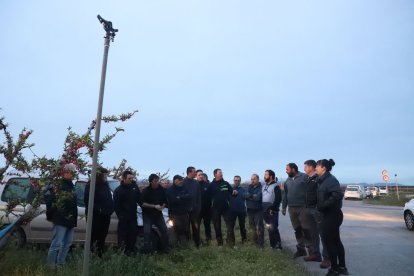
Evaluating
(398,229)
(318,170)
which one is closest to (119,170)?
(318,170)

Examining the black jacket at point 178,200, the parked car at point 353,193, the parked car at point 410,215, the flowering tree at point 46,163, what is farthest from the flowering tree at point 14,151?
the parked car at point 353,193

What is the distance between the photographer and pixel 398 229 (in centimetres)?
1336

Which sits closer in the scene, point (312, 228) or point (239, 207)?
point (312, 228)

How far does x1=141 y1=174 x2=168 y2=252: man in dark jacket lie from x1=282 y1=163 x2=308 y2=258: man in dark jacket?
8.64 ft

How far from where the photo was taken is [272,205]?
9070 millimetres

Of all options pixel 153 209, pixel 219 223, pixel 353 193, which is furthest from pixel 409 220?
pixel 353 193

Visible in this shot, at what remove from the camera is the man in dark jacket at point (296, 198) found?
27.1 ft

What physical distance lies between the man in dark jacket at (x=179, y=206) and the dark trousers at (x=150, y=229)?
501mm

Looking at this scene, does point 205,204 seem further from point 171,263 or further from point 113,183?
point 171,263

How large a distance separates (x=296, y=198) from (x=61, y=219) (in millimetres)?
4528

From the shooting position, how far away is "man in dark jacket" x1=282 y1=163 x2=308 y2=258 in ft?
27.1

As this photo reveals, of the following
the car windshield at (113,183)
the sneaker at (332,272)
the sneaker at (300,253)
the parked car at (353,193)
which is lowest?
the sneaker at (332,272)

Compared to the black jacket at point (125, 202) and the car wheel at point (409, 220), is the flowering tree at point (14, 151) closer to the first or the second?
the black jacket at point (125, 202)

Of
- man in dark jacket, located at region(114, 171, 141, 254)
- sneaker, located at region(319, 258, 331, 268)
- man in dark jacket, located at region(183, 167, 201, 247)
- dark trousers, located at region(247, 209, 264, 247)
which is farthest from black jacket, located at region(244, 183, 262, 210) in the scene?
man in dark jacket, located at region(114, 171, 141, 254)
